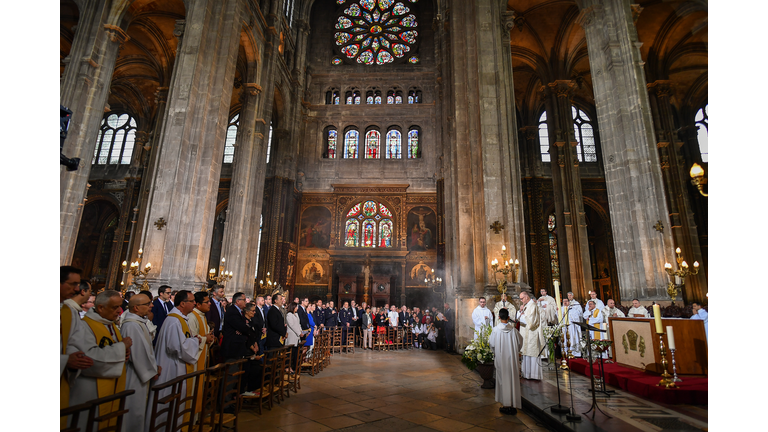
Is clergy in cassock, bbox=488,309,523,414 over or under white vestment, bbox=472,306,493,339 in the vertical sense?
under

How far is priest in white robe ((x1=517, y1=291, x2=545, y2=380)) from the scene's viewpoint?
6.72 metres

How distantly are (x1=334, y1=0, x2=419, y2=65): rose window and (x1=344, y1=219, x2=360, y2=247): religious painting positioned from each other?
12279 millimetres

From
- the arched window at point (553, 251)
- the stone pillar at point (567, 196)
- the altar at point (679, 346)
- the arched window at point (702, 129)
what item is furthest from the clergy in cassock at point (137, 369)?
the arched window at point (702, 129)

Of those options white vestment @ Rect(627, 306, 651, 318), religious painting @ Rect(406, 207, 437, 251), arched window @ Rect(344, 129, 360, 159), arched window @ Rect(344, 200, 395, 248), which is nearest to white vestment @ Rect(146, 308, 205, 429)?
white vestment @ Rect(627, 306, 651, 318)

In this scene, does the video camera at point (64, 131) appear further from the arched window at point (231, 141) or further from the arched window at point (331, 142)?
the arched window at point (231, 141)

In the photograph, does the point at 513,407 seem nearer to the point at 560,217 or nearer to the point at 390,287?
the point at 560,217

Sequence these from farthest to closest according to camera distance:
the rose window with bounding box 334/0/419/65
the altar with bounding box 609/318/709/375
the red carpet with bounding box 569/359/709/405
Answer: the rose window with bounding box 334/0/419/65
the altar with bounding box 609/318/709/375
the red carpet with bounding box 569/359/709/405

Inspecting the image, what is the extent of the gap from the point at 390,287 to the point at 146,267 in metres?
15.2

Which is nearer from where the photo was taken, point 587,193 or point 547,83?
point 547,83

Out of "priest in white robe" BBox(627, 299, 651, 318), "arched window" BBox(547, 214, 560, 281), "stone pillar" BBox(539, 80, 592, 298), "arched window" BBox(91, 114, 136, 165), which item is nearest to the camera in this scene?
"priest in white robe" BBox(627, 299, 651, 318)

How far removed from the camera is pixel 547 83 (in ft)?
60.0

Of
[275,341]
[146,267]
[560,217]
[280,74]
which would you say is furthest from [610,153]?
[280,74]

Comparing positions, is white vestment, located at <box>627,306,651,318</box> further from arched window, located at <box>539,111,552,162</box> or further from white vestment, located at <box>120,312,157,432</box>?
arched window, located at <box>539,111,552,162</box>

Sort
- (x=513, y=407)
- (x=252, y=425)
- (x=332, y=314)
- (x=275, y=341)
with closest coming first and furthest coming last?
(x=252, y=425) < (x=513, y=407) < (x=275, y=341) < (x=332, y=314)
